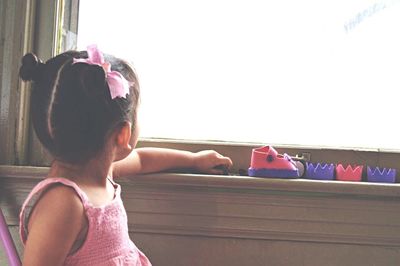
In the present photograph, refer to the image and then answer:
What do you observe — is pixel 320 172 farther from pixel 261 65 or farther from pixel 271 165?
pixel 261 65

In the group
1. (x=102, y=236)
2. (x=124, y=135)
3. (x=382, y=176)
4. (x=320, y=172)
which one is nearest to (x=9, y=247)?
(x=102, y=236)

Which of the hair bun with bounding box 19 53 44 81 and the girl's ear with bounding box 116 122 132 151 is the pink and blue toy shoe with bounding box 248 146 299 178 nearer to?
the girl's ear with bounding box 116 122 132 151

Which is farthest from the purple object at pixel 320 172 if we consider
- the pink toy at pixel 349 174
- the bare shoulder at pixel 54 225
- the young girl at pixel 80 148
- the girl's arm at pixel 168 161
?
the bare shoulder at pixel 54 225

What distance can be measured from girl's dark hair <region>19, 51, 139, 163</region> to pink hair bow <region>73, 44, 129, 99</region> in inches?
0.4

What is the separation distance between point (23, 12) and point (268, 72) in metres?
0.53

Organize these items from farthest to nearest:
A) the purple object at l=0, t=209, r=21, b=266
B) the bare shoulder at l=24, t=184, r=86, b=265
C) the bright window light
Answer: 1. the bright window light
2. the purple object at l=0, t=209, r=21, b=266
3. the bare shoulder at l=24, t=184, r=86, b=265

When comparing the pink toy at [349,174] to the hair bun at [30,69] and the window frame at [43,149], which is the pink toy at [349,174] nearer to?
the window frame at [43,149]

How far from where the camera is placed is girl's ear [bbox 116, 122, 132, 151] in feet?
2.97

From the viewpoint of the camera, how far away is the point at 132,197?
1.09 metres

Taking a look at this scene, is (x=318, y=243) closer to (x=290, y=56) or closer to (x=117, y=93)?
(x=290, y=56)

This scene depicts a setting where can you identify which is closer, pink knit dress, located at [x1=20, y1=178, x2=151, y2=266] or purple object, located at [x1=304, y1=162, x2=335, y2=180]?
pink knit dress, located at [x1=20, y1=178, x2=151, y2=266]

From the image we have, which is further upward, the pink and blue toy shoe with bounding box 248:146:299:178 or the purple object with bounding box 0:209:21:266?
the pink and blue toy shoe with bounding box 248:146:299:178

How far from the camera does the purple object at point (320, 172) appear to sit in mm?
1102

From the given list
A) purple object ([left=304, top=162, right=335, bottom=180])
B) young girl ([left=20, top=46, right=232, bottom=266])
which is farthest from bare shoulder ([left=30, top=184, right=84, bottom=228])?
purple object ([left=304, top=162, right=335, bottom=180])
